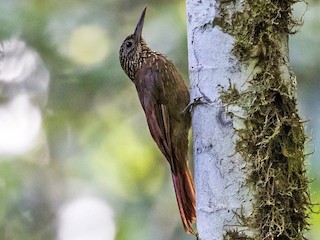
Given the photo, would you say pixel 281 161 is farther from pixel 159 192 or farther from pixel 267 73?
pixel 159 192

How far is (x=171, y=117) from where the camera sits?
3109 mm

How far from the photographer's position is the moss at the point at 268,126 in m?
2.24

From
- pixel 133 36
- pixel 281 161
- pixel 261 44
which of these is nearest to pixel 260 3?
pixel 261 44

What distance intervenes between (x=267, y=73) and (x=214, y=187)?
383 millimetres

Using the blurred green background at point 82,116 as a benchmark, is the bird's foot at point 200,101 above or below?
below

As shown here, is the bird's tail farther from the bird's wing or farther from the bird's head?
the bird's head

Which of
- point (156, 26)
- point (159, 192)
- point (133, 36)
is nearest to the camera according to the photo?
point (133, 36)

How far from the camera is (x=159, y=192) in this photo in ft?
14.6

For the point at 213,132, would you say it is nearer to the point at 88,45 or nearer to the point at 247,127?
the point at 247,127

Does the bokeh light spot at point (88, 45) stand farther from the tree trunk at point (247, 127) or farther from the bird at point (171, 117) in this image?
the tree trunk at point (247, 127)

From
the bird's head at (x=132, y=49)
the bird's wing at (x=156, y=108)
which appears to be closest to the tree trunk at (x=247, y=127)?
the bird's wing at (x=156, y=108)

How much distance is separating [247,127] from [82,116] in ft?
8.04

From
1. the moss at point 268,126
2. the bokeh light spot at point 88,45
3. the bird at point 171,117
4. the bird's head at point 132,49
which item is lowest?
the moss at point 268,126

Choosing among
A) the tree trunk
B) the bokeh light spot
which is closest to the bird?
the tree trunk
